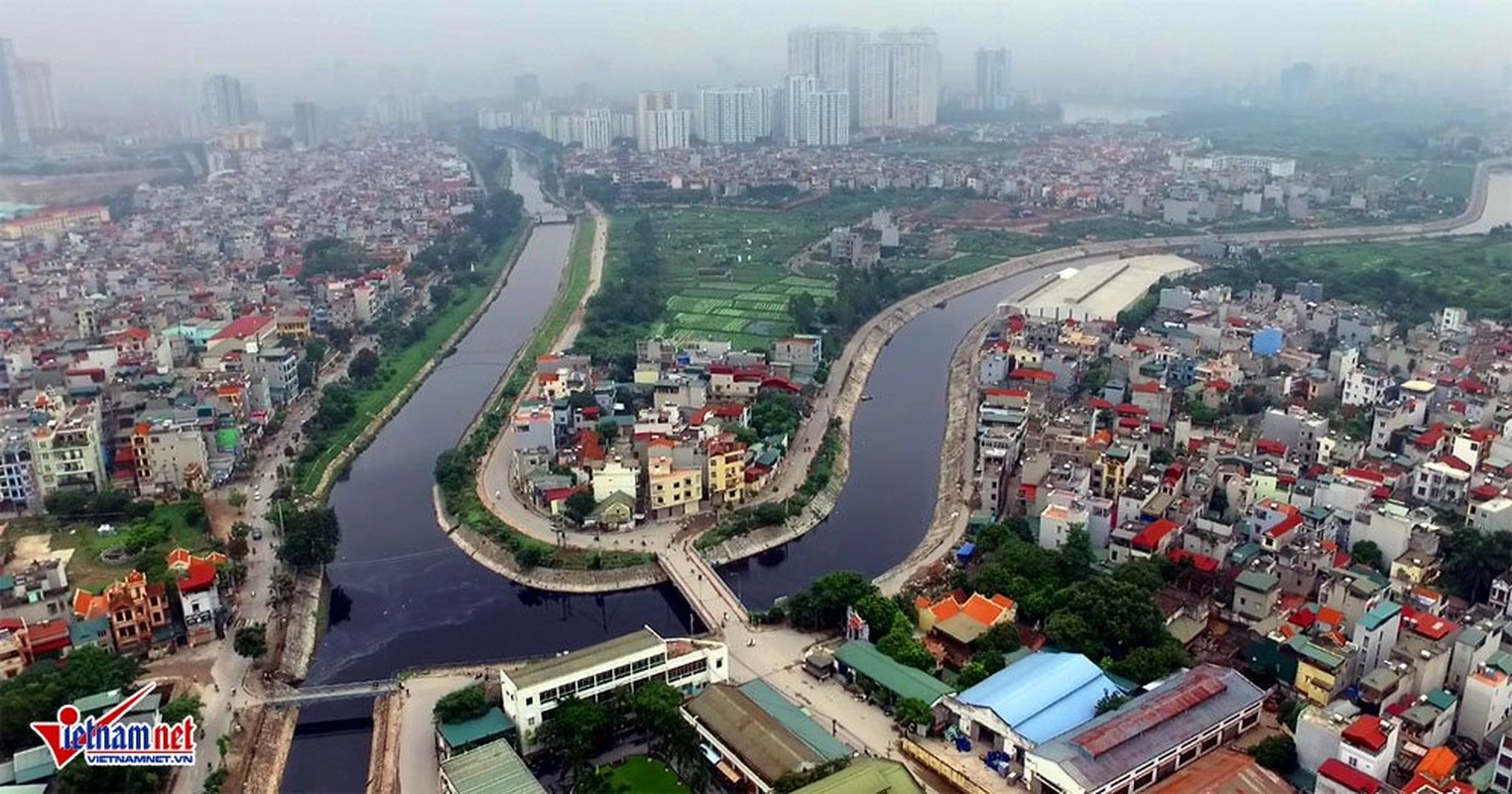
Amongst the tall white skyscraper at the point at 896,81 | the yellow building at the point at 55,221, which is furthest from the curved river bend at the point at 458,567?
the tall white skyscraper at the point at 896,81

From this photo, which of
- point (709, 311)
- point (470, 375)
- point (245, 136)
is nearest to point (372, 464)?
point (470, 375)

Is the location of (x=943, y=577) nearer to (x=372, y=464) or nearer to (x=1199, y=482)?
(x=1199, y=482)

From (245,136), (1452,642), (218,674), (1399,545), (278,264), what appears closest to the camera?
(1452,642)

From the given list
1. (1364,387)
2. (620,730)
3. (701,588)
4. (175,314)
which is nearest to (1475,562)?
(1364,387)

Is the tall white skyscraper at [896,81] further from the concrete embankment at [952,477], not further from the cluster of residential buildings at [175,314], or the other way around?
the concrete embankment at [952,477]

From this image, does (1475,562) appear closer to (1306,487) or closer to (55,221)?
(1306,487)

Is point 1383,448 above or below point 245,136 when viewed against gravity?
below
